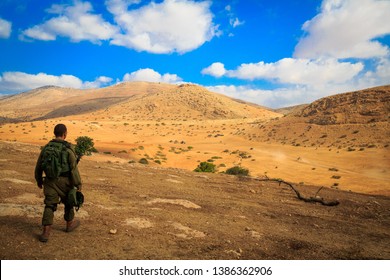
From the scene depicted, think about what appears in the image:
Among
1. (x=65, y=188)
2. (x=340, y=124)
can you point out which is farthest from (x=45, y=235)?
(x=340, y=124)

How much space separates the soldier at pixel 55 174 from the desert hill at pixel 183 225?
47 cm

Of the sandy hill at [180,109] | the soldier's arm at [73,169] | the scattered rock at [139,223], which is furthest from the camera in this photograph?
the sandy hill at [180,109]

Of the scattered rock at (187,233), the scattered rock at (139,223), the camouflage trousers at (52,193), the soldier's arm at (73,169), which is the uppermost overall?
the soldier's arm at (73,169)

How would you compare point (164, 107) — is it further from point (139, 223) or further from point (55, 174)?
point (55, 174)

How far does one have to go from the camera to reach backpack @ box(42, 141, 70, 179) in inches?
186

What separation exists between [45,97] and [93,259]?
188355 millimetres

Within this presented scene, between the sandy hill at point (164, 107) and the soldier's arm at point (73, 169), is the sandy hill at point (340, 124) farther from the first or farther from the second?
the sandy hill at point (164, 107)

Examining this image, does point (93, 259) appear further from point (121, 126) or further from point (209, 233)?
point (121, 126)

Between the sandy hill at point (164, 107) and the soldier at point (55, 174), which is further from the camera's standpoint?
the sandy hill at point (164, 107)

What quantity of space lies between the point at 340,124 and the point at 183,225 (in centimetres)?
4225

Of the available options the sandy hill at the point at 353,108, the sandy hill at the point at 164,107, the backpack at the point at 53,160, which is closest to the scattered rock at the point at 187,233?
the backpack at the point at 53,160

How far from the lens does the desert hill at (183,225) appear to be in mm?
4816

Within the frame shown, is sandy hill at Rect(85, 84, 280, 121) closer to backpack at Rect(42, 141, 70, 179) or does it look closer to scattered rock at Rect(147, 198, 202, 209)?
scattered rock at Rect(147, 198, 202, 209)

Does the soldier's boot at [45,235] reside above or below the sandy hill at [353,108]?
below
